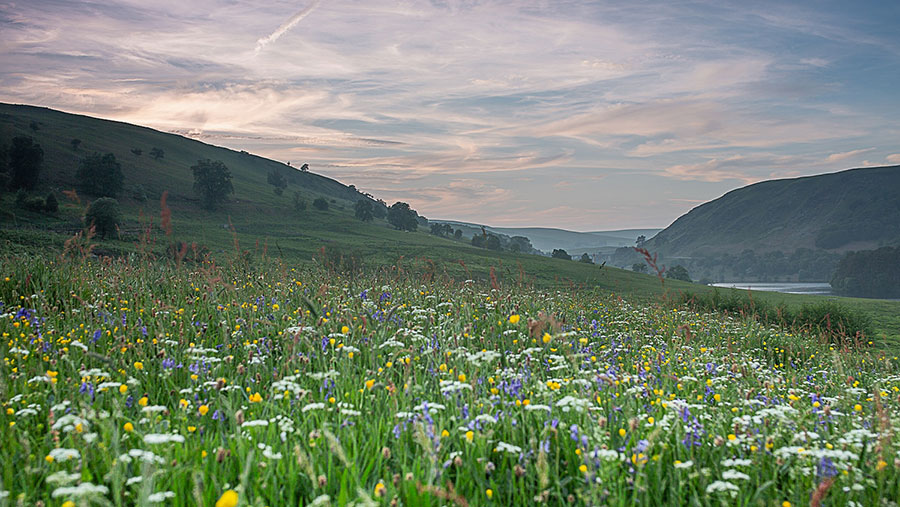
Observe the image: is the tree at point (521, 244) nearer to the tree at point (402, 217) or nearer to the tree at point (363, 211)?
the tree at point (402, 217)

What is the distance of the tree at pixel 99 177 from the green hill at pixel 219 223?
193 cm

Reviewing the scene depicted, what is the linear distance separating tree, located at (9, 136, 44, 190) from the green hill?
1654 millimetres

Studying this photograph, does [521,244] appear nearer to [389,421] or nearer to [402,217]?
[402,217]

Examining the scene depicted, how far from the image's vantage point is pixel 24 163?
65062 millimetres

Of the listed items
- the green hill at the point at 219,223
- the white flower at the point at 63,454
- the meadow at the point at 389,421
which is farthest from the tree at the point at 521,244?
the white flower at the point at 63,454

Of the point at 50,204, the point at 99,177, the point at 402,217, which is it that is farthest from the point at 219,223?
the point at 402,217

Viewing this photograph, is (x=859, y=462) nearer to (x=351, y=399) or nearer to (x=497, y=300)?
(x=351, y=399)

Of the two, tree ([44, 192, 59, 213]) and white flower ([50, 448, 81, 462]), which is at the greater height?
tree ([44, 192, 59, 213])

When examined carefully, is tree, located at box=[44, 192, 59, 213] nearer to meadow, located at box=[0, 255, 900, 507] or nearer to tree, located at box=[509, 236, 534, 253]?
meadow, located at box=[0, 255, 900, 507]

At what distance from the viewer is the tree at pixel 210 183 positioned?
83875mm

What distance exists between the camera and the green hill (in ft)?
142

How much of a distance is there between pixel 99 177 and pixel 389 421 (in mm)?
82022

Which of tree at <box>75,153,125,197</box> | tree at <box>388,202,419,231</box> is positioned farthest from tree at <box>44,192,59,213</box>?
tree at <box>388,202,419,231</box>

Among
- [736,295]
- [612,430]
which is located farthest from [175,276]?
[736,295]
